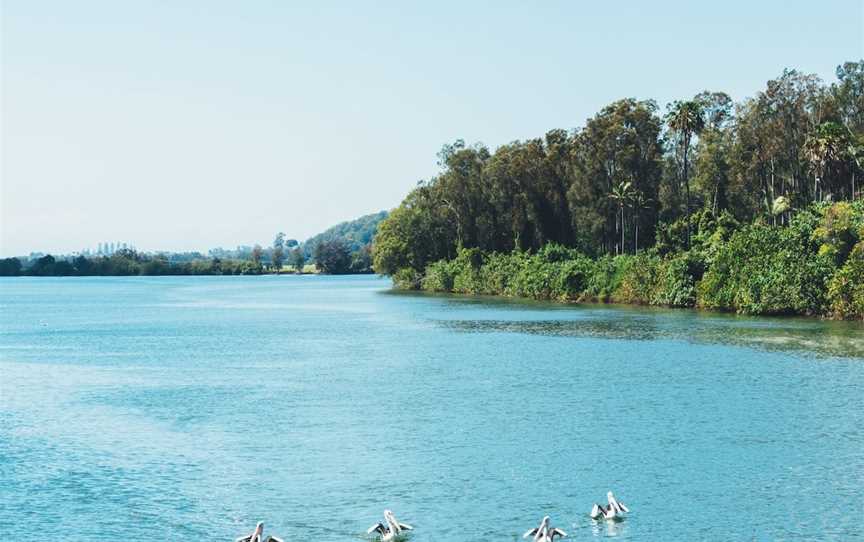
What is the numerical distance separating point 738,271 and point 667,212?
121 ft

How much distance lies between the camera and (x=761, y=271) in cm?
7500

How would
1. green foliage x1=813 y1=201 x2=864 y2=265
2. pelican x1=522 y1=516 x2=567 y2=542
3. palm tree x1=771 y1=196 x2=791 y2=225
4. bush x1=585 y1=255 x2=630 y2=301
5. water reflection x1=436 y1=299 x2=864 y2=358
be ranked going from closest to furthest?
pelican x1=522 y1=516 x2=567 y2=542 < water reflection x1=436 y1=299 x2=864 y2=358 < green foliage x1=813 y1=201 x2=864 y2=265 < palm tree x1=771 y1=196 x2=791 y2=225 < bush x1=585 y1=255 x2=630 y2=301

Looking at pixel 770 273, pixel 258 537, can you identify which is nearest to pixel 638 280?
pixel 770 273

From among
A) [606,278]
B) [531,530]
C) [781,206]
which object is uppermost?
[781,206]

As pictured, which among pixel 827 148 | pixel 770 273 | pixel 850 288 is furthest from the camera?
pixel 827 148

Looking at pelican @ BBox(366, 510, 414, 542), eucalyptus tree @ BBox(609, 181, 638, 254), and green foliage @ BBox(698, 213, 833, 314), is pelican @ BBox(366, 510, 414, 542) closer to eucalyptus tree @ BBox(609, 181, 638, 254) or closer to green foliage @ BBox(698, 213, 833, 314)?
green foliage @ BBox(698, 213, 833, 314)

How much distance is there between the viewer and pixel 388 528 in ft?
67.5

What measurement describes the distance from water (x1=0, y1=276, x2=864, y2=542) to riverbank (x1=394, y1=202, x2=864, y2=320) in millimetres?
10487

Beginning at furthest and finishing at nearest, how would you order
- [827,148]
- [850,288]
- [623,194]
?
[623,194] → [827,148] → [850,288]

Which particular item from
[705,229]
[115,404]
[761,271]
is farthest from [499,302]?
[115,404]

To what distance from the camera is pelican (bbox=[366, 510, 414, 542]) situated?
20.4m

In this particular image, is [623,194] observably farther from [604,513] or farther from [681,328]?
[604,513]

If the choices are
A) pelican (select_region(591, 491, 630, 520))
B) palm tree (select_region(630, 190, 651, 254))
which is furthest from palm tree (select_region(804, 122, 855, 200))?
pelican (select_region(591, 491, 630, 520))

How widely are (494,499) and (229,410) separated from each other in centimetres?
1536
